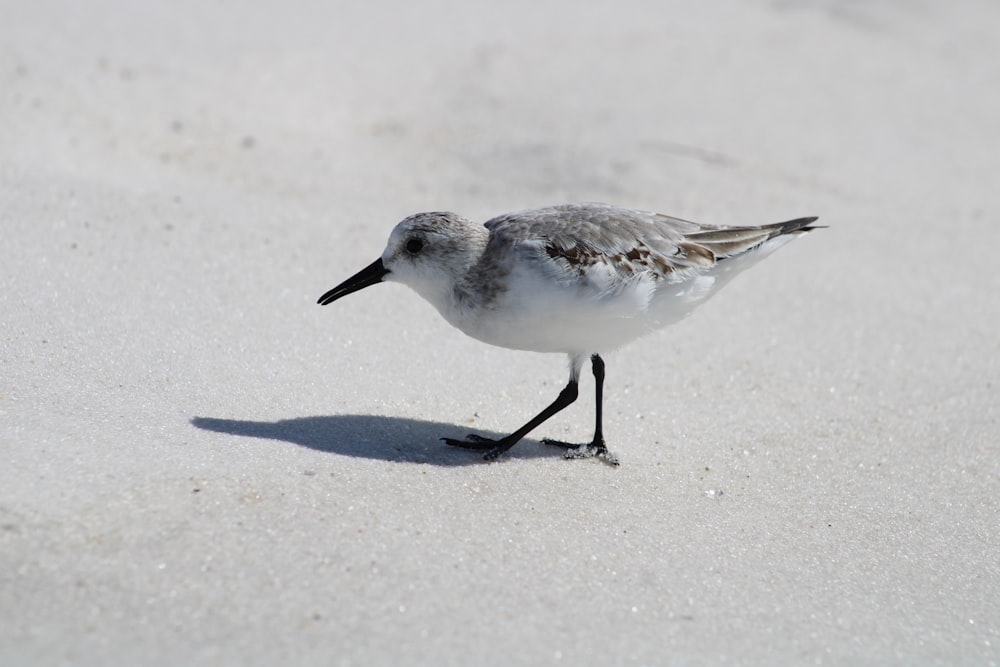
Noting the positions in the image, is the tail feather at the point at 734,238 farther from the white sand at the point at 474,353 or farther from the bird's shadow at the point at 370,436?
the bird's shadow at the point at 370,436

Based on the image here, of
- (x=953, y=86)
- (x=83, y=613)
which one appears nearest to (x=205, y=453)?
(x=83, y=613)

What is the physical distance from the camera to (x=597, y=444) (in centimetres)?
495

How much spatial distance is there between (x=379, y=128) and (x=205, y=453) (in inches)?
189

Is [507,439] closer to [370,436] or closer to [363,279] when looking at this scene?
[370,436]

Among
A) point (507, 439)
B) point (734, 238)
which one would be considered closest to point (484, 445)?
point (507, 439)

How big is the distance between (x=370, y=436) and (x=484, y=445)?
508 millimetres

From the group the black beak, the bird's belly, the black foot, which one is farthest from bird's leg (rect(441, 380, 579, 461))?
the black beak

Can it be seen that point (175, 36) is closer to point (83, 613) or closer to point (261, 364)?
point (261, 364)

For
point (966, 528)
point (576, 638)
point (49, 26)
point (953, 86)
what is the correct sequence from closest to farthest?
1. point (576, 638)
2. point (966, 528)
3. point (49, 26)
4. point (953, 86)

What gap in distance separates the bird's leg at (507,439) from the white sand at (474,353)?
15 cm

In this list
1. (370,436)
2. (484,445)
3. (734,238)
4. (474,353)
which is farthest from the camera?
(474,353)

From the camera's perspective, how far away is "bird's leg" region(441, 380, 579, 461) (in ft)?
15.6

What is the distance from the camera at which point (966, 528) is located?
459 cm

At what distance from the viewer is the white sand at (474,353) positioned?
11.6 ft
